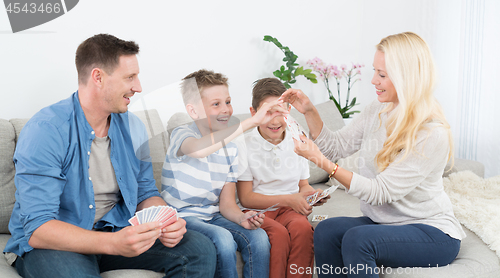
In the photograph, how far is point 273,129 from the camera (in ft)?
6.37

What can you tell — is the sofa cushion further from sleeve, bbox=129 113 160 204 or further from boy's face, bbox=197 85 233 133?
boy's face, bbox=197 85 233 133

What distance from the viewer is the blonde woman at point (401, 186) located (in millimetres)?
1397

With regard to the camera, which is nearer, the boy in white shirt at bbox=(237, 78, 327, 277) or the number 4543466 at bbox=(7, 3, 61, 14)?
the boy in white shirt at bbox=(237, 78, 327, 277)

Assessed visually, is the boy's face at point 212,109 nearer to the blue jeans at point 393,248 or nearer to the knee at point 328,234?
the knee at point 328,234

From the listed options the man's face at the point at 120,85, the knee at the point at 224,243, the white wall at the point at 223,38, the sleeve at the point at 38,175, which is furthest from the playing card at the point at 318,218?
the sleeve at the point at 38,175

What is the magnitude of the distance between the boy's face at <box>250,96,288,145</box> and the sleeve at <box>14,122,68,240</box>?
0.94 meters

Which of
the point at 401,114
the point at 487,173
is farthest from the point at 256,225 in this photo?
the point at 487,173

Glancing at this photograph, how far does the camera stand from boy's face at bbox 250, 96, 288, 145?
1919 millimetres

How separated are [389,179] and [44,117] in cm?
125

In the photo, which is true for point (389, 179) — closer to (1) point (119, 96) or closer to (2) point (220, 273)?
(2) point (220, 273)

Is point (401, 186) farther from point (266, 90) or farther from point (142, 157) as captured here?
point (142, 157)

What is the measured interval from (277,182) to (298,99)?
1.35 feet

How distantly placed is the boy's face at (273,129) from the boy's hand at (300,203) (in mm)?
306

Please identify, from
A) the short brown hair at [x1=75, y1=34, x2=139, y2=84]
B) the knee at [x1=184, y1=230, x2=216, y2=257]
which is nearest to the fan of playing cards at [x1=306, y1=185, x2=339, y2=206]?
the knee at [x1=184, y1=230, x2=216, y2=257]
